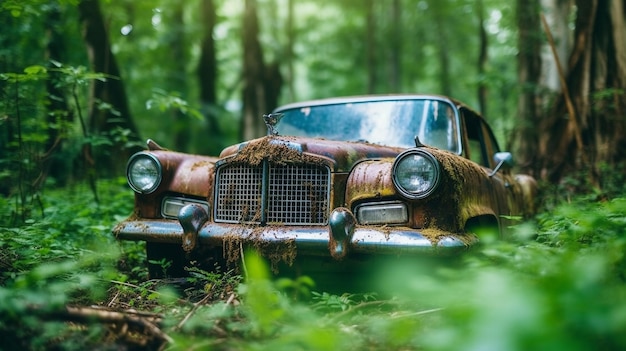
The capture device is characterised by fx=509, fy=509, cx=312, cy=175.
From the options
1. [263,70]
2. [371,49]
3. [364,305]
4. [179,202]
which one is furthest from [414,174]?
[371,49]

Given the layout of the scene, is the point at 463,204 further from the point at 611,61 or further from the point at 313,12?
the point at 313,12

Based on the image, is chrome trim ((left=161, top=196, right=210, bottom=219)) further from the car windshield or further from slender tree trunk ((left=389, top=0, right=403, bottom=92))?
slender tree trunk ((left=389, top=0, right=403, bottom=92))

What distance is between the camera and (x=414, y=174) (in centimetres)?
313

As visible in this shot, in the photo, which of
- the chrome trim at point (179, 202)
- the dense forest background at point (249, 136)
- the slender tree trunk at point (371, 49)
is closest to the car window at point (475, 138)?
the dense forest background at point (249, 136)

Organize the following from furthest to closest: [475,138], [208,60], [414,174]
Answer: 1. [208,60]
2. [475,138]
3. [414,174]

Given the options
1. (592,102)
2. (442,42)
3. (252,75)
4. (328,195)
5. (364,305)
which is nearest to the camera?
(364,305)

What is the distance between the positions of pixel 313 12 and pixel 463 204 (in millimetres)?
18513

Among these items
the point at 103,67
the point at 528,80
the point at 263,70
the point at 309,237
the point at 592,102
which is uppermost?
the point at 263,70

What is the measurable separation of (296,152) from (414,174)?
813mm

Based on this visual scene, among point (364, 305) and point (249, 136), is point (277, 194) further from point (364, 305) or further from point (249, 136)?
point (249, 136)

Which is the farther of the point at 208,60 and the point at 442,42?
the point at 442,42

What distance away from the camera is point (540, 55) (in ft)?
28.3

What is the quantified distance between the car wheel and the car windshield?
136 centimetres

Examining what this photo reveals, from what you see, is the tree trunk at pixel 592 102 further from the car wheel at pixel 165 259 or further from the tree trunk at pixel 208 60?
the tree trunk at pixel 208 60
